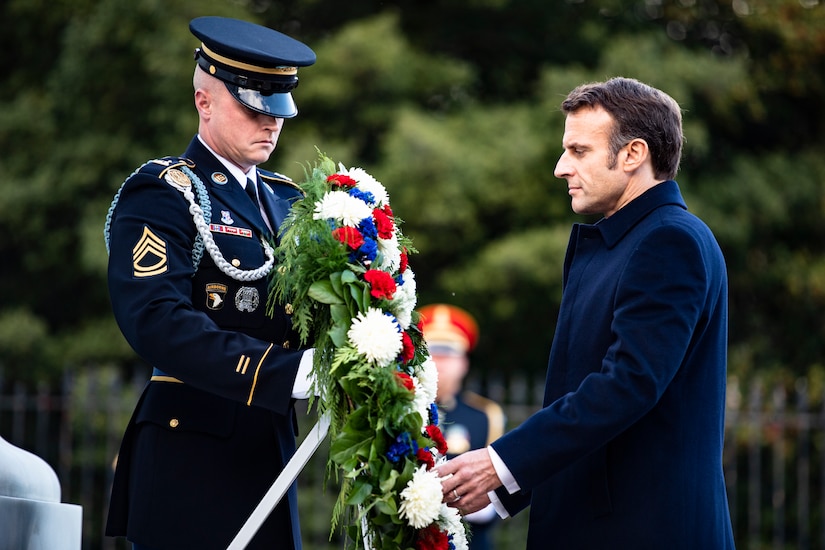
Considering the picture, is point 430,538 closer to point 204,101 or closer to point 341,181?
point 341,181

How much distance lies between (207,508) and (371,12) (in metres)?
10.5

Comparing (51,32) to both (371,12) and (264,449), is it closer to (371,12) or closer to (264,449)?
(371,12)

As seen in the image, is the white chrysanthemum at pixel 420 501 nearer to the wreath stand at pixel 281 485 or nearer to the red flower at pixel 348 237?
the wreath stand at pixel 281 485

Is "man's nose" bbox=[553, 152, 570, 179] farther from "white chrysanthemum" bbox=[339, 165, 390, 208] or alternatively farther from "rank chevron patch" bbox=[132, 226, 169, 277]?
"rank chevron patch" bbox=[132, 226, 169, 277]

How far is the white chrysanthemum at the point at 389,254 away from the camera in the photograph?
128 inches

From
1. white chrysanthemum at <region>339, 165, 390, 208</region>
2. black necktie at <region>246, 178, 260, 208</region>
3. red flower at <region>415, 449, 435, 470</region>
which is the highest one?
white chrysanthemum at <region>339, 165, 390, 208</region>

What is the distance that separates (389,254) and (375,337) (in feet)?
1.02

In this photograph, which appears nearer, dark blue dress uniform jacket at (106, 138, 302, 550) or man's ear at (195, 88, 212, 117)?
dark blue dress uniform jacket at (106, 138, 302, 550)

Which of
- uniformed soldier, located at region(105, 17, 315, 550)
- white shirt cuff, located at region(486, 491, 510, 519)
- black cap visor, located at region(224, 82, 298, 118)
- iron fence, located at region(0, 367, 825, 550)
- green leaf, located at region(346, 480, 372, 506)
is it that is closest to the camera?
green leaf, located at region(346, 480, 372, 506)

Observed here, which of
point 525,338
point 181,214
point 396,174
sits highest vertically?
point 181,214

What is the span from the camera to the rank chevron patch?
10.4ft

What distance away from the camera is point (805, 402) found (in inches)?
357

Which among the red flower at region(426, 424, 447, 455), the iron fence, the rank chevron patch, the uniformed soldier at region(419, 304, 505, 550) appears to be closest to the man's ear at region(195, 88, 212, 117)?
the rank chevron patch

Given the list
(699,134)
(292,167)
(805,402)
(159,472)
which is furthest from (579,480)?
(699,134)
